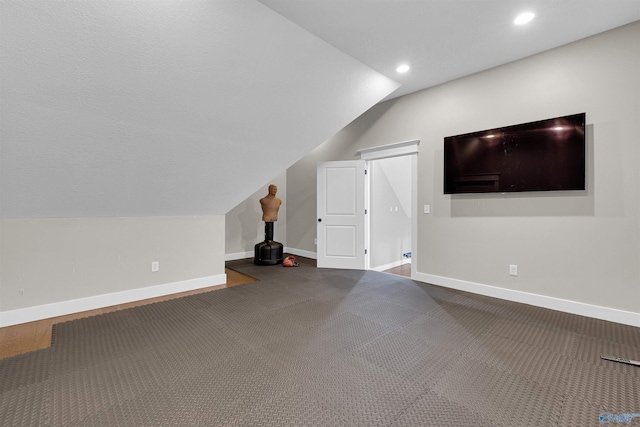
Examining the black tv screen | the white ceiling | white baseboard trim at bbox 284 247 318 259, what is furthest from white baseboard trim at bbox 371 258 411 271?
the white ceiling

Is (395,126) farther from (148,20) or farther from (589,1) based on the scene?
(148,20)

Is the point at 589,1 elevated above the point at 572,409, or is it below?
above

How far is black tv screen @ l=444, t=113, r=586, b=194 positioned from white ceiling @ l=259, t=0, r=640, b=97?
0.83 m

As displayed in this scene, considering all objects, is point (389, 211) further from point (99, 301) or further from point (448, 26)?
point (99, 301)

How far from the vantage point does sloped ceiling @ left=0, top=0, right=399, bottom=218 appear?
191 cm

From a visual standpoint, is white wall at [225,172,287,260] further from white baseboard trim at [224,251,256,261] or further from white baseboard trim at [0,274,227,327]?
white baseboard trim at [0,274,227,327]

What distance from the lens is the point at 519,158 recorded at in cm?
329

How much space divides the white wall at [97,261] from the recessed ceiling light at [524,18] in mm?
4030

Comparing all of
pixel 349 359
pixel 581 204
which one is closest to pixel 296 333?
pixel 349 359

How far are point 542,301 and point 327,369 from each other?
106 inches

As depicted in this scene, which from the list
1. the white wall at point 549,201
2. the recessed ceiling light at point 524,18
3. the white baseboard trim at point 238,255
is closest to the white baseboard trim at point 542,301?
the white wall at point 549,201

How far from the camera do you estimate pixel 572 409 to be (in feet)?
5.24

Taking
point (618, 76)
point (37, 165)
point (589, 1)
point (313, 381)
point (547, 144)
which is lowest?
point (313, 381)

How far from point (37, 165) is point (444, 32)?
384 centimetres
